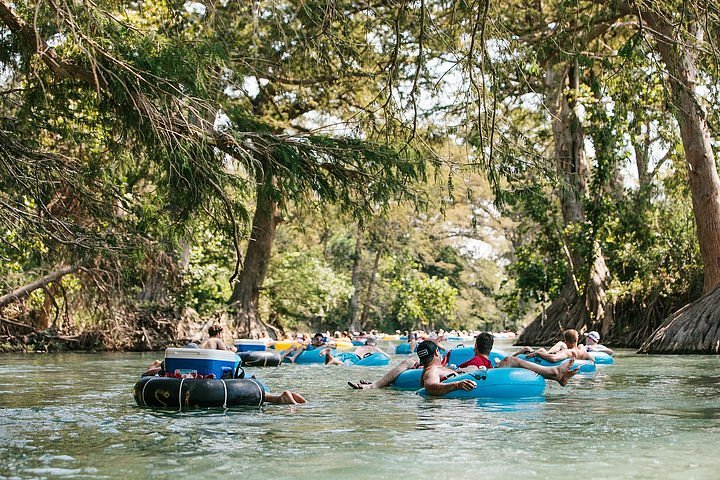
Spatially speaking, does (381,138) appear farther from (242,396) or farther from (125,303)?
(125,303)

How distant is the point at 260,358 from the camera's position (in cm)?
1825

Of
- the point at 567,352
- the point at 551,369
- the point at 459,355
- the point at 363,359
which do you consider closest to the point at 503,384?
the point at 551,369

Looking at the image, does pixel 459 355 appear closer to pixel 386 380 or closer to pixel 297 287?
pixel 386 380

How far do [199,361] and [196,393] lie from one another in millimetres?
469

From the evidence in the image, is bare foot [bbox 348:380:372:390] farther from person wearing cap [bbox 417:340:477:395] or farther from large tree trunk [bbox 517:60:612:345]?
large tree trunk [bbox 517:60:612:345]

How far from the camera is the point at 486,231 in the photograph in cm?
5075

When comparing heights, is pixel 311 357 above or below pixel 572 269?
below

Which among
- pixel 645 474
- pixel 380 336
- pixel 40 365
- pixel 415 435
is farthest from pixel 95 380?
pixel 380 336

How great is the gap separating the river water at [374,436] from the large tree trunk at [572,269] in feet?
42.9

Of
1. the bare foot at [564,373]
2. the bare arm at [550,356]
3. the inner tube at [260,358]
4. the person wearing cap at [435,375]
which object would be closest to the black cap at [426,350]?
the person wearing cap at [435,375]

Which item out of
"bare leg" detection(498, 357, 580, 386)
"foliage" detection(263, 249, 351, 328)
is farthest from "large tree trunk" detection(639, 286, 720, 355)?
"foliage" detection(263, 249, 351, 328)

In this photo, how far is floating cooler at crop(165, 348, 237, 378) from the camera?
32.2ft

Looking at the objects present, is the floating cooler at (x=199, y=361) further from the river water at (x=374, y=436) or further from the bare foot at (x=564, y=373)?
the bare foot at (x=564, y=373)

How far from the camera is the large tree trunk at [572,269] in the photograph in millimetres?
25453
